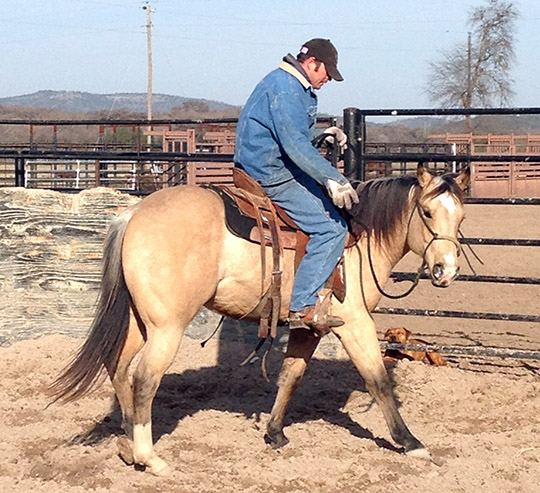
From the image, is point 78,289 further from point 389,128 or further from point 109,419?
point 389,128

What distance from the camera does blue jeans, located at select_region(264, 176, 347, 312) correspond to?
4.50 m

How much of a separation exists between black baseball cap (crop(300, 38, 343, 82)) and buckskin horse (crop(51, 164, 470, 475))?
72 centimetres

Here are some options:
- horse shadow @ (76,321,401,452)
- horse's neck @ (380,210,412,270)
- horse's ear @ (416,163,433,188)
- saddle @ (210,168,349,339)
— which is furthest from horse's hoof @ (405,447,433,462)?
horse's ear @ (416,163,433,188)

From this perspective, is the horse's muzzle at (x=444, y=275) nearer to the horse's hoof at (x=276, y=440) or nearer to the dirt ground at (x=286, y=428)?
the dirt ground at (x=286, y=428)

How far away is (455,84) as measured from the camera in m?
41.3

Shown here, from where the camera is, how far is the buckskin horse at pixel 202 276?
13.7ft

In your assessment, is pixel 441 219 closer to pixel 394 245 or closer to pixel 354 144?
pixel 394 245

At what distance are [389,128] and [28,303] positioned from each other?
206 ft

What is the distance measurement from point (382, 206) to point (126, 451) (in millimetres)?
1961

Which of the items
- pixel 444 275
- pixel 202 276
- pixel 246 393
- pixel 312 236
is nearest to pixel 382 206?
pixel 312 236

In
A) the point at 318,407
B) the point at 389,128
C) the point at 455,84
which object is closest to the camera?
the point at 318,407

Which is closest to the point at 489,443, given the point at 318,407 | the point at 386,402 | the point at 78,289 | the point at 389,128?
the point at 386,402

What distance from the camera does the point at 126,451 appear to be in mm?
4340

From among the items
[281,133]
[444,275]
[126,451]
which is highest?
[281,133]
